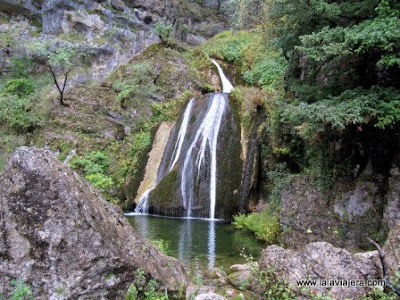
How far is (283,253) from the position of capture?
429cm

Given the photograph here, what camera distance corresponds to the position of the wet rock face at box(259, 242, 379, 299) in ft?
11.8

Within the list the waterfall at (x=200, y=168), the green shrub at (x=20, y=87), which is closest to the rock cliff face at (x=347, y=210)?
the waterfall at (x=200, y=168)

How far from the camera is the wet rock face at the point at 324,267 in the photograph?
3.59m

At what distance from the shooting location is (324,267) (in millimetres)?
3902

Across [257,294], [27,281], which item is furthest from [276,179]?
[27,281]

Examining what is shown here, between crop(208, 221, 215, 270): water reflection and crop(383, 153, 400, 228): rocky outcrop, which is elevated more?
crop(383, 153, 400, 228): rocky outcrop

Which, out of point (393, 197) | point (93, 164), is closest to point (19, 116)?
point (93, 164)

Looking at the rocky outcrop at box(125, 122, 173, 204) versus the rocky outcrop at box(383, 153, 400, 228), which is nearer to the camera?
the rocky outcrop at box(383, 153, 400, 228)

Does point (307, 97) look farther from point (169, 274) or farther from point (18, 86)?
point (18, 86)

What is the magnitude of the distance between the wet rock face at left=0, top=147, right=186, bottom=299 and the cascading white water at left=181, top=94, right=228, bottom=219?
865cm

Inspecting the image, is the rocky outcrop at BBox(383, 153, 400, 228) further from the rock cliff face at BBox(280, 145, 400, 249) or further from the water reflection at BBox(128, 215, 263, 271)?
the water reflection at BBox(128, 215, 263, 271)

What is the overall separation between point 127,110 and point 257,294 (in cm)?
1492

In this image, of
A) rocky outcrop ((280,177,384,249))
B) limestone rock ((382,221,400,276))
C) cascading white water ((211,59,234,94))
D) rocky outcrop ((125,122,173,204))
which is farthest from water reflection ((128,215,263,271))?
cascading white water ((211,59,234,94))

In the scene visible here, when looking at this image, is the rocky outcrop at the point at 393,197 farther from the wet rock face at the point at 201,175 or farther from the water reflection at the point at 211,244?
the wet rock face at the point at 201,175
